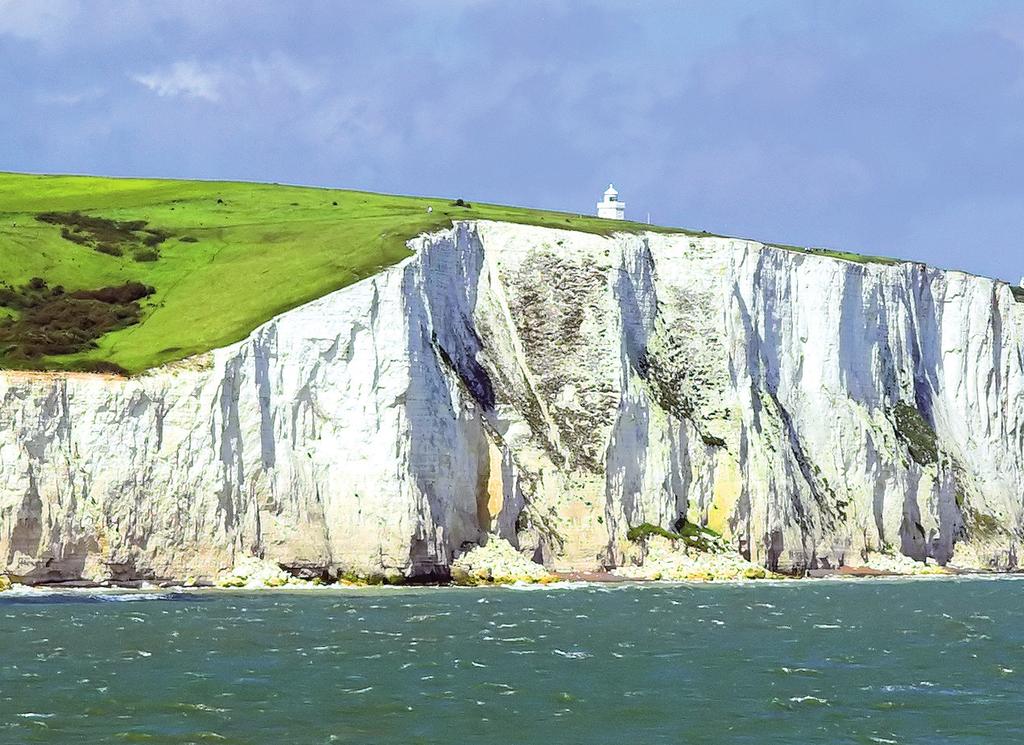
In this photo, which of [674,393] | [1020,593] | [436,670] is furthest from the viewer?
[674,393]

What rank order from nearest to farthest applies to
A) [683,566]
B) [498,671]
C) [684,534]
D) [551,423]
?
[498,671]
[683,566]
[684,534]
[551,423]

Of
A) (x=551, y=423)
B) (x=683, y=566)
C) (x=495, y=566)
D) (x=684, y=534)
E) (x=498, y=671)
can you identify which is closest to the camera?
(x=498, y=671)

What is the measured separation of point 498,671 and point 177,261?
49.9m

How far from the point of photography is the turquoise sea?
29.6m

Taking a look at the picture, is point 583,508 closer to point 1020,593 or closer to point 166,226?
point 1020,593

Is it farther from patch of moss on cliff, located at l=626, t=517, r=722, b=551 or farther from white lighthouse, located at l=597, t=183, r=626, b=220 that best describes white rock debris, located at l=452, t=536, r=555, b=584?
white lighthouse, located at l=597, t=183, r=626, b=220

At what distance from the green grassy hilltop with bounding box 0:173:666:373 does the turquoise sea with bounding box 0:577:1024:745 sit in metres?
14.4

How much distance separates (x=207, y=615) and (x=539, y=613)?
32.6 ft

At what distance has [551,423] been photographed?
7738 cm

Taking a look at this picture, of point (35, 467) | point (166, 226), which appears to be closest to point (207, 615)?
point (35, 467)

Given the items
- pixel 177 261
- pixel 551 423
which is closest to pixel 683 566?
pixel 551 423

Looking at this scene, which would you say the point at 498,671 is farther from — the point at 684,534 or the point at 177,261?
the point at 177,261

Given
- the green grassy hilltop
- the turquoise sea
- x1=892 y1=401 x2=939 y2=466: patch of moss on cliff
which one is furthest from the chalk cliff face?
the turquoise sea

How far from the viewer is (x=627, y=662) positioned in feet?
128
